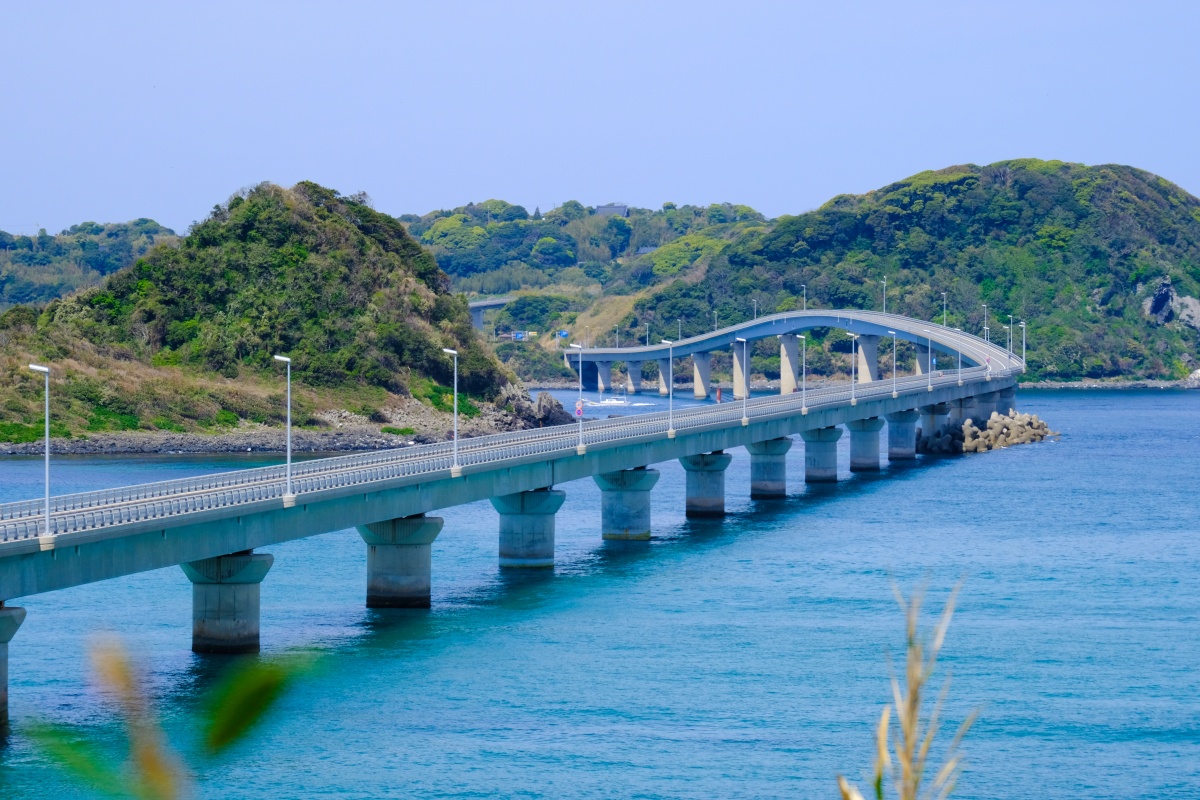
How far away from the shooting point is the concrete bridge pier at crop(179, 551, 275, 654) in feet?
178

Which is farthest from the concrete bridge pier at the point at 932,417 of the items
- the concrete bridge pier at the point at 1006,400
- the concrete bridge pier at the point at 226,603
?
the concrete bridge pier at the point at 226,603

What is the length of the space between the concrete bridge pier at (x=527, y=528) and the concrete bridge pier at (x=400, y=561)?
436 inches

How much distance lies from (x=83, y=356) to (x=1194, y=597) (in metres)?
116

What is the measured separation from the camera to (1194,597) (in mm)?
69125

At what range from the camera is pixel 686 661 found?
55.8 meters

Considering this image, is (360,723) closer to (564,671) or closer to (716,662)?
(564,671)

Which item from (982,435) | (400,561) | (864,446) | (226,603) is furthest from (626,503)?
(982,435)

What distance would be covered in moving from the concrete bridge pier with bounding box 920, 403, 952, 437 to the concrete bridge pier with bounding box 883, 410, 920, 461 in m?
10.4

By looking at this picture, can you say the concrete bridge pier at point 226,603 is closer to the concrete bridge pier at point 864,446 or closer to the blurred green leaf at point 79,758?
the blurred green leaf at point 79,758

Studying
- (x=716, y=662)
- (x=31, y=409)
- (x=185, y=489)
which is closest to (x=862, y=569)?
(x=716, y=662)

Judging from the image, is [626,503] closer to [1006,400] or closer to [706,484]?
[706,484]

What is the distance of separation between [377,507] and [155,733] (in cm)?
1883

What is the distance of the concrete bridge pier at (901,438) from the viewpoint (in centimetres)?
14475

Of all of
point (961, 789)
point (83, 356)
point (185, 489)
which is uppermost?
point (83, 356)
